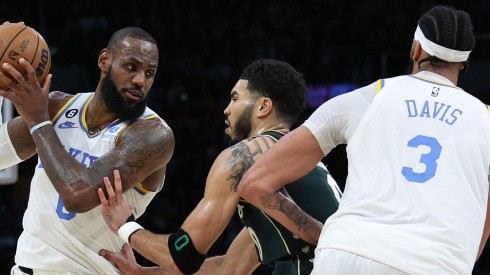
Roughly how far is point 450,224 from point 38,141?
7.13ft

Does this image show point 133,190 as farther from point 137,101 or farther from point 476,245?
point 476,245

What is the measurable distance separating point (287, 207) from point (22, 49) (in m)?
1.67

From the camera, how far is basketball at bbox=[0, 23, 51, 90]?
4.38m

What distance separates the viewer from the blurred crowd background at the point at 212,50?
1051 cm

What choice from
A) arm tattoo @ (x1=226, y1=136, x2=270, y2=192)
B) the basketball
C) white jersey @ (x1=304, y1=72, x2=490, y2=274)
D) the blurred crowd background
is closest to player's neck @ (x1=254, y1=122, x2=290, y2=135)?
arm tattoo @ (x1=226, y1=136, x2=270, y2=192)

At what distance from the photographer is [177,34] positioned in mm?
11367

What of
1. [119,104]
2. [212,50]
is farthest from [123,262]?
[212,50]

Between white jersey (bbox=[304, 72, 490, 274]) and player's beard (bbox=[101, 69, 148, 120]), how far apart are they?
5.40 ft

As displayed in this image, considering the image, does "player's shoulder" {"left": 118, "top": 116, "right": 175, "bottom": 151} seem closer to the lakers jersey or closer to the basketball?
the basketball

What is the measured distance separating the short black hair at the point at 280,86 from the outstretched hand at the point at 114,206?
2.68 ft

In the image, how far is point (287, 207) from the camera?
368cm

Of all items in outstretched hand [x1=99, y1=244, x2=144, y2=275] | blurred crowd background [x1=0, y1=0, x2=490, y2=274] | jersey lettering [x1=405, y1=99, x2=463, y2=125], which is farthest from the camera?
blurred crowd background [x1=0, y1=0, x2=490, y2=274]

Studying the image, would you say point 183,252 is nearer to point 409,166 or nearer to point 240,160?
point 240,160

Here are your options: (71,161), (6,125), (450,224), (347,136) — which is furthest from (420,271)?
(6,125)
